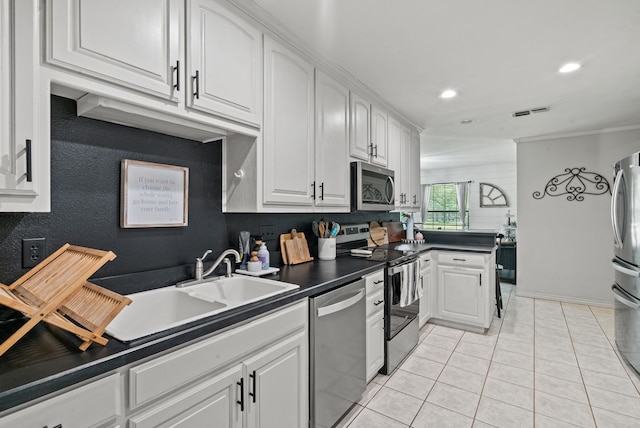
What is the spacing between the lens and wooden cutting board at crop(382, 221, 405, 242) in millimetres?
3816

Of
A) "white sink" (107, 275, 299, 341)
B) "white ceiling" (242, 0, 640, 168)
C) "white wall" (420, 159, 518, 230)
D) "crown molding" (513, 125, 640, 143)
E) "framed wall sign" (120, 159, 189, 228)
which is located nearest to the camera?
"white sink" (107, 275, 299, 341)

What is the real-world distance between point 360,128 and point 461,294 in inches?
80.2

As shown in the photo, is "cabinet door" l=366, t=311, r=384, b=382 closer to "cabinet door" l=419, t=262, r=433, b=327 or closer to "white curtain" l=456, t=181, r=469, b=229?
"cabinet door" l=419, t=262, r=433, b=327

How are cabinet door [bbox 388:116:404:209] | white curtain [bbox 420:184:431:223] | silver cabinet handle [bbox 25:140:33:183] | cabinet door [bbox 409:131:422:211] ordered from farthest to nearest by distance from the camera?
white curtain [bbox 420:184:431:223] < cabinet door [bbox 409:131:422:211] < cabinet door [bbox 388:116:404:209] < silver cabinet handle [bbox 25:140:33:183]

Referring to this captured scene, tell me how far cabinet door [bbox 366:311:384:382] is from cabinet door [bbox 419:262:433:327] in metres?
0.98

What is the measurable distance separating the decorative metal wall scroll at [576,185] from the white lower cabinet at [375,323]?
143 inches

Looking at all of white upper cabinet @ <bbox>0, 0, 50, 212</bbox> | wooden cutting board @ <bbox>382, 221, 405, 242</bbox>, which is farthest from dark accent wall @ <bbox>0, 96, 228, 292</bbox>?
wooden cutting board @ <bbox>382, 221, 405, 242</bbox>

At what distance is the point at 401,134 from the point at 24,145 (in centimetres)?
326

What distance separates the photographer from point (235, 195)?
186 cm

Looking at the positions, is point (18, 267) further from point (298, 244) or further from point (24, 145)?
point (298, 244)

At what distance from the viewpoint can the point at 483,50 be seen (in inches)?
83.6

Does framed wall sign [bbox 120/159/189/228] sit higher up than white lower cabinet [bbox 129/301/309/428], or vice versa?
framed wall sign [bbox 120/159/189/228]

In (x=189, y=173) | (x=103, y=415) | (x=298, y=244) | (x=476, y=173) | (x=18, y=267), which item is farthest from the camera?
(x=476, y=173)

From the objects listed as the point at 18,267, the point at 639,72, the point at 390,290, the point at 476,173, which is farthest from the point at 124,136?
the point at 476,173
